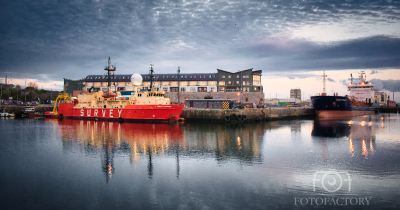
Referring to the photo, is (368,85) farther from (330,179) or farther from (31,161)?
(31,161)

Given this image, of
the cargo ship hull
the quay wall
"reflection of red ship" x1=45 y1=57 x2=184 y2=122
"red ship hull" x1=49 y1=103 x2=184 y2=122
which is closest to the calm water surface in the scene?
"red ship hull" x1=49 y1=103 x2=184 y2=122

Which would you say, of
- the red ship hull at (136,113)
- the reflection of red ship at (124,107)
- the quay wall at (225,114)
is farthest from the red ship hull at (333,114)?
the reflection of red ship at (124,107)

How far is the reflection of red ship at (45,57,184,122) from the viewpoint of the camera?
1486 inches

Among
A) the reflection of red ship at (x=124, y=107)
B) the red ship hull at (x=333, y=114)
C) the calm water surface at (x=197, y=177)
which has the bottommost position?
the calm water surface at (x=197, y=177)

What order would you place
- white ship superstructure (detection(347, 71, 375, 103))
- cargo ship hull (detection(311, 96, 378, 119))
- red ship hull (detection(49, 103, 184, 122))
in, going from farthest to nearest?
1. white ship superstructure (detection(347, 71, 375, 103))
2. cargo ship hull (detection(311, 96, 378, 119))
3. red ship hull (detection(49, 103, 184, 122))

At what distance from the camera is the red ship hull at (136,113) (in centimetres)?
3744

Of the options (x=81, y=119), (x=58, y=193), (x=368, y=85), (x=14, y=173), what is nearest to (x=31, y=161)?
(x=14, y=173)

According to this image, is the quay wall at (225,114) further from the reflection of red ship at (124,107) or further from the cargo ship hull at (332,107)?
the cargo ship hull at (332,107)

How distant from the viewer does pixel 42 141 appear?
22578 millimetres

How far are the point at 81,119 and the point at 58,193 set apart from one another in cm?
4262

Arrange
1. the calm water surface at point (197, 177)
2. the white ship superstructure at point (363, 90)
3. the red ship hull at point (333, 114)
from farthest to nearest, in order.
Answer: the white ship superstructure at point (363, 90) → the red ship hull at point (333, 114) → the calm water surface at point (197, 177)

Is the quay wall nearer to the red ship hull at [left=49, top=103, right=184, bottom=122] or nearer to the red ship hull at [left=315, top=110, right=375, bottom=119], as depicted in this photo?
the red ship hull at [left=49, top=103, right=184, bottom=122]

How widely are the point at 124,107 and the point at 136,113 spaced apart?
3.38m

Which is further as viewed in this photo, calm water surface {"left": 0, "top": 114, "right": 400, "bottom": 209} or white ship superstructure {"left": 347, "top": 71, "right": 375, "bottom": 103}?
white ship superstructure {"left": 347, "top": 71, "right": 375, "bottom": 103}
